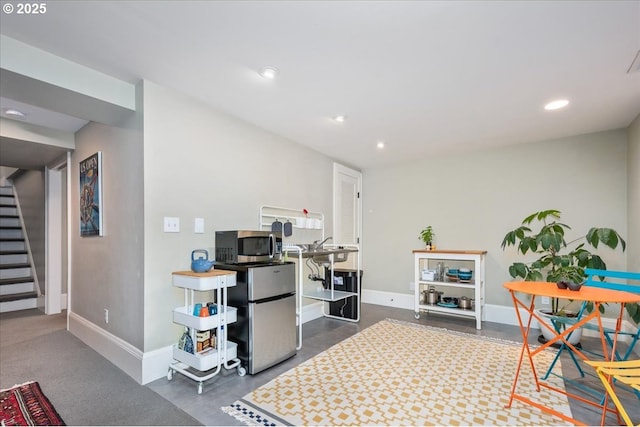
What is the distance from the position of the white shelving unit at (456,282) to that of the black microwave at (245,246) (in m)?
2.22

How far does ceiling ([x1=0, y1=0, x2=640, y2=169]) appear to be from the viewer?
158cm

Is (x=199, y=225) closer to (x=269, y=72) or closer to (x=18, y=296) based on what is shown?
(x=269, y=72)

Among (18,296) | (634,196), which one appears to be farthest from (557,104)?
(18,296)

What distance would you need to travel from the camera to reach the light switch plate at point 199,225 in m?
2.63

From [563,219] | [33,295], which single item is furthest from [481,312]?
[33,295]

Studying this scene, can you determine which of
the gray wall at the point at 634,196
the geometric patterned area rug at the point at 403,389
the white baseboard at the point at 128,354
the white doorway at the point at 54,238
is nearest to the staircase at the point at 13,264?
the white doorway at the point at 54,238

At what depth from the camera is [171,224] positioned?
2.44 m

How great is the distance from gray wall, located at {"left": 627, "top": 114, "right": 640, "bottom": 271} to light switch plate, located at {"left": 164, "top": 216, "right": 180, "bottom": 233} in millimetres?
4231

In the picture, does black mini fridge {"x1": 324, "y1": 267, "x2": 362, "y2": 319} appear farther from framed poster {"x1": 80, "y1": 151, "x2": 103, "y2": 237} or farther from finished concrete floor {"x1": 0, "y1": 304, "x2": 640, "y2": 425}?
framed poster {"x1": 80, "y1": 151, "x2": 103, "y2": 237}

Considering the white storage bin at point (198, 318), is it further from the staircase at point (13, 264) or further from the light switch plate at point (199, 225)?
the staircase at point (13, 264)

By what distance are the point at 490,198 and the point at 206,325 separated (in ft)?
12.7

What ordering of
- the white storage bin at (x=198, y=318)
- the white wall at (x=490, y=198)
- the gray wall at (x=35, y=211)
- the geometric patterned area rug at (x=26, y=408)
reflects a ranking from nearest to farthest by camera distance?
the geometric patterned area rug at (x=26, y=408) < the white storage bin at (x=198, y=318) < the white wall at (x=490, y=198) < the gray wall at (x=35, y=211)

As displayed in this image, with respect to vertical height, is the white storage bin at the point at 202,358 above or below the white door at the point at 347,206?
below

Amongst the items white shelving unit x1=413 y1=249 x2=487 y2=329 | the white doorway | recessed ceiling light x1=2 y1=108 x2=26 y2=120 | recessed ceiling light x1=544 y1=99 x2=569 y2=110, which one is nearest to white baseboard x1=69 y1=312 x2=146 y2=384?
the white doorway
